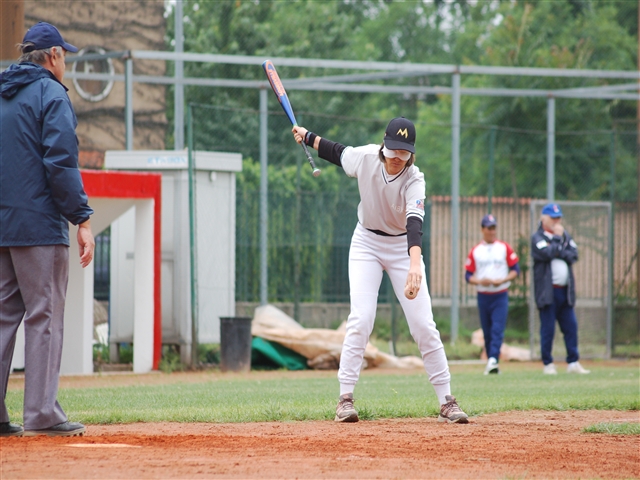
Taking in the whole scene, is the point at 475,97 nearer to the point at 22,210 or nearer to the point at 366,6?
the point at 366,6

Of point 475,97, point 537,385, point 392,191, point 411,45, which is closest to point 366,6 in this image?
point 411,45

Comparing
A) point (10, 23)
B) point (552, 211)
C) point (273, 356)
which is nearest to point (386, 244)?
point (10, 23)

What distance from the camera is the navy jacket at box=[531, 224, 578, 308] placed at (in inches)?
520

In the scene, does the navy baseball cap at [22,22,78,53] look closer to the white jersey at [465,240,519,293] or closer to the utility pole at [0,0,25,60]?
the utility pole at [0,0,25,60]

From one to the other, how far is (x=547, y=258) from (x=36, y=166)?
920cm

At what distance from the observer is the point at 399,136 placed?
6668mm

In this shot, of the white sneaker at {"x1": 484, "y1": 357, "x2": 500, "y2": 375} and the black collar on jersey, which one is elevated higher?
the black collar on jersey

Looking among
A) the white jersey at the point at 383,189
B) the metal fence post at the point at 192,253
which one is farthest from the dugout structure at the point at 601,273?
the white jersey at the point at 383,189

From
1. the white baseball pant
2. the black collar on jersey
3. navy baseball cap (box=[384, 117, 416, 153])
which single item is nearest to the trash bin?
the white baseball pant

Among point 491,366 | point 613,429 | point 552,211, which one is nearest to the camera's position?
point 613,429

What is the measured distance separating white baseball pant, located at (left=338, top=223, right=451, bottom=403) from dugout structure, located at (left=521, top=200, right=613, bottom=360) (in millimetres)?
9392

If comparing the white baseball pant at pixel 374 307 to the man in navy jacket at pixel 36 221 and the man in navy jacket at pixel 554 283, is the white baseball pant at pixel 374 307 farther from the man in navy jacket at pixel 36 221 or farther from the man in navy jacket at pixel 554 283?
the man in navy jacket at pixel 554 283

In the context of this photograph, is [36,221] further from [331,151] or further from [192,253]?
[192,253]

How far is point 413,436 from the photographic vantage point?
6.04m
